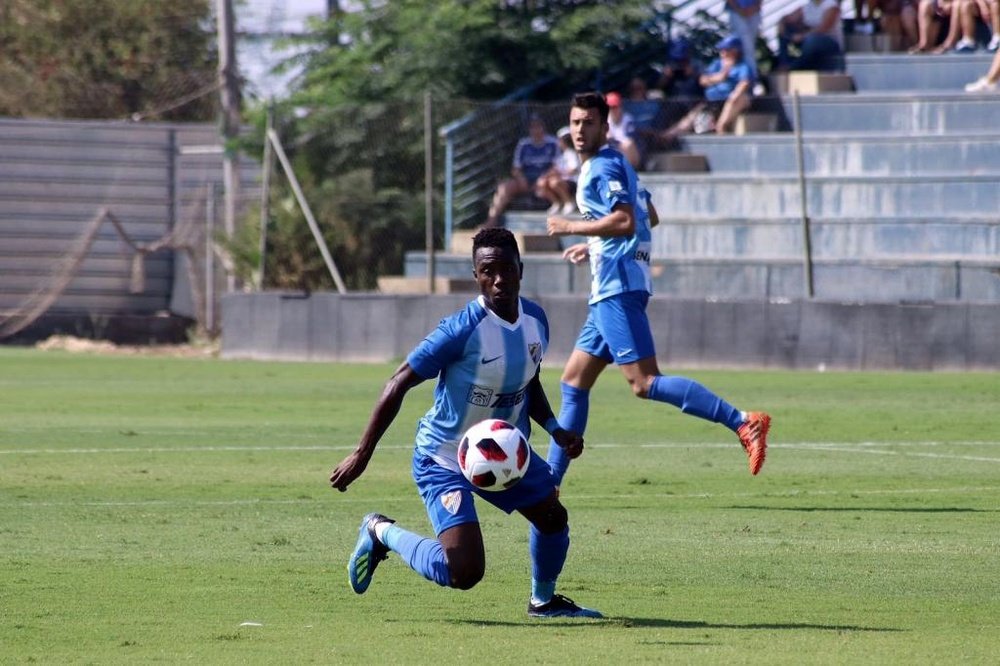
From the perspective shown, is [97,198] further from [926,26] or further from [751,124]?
[926,26]

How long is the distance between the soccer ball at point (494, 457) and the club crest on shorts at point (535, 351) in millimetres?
310

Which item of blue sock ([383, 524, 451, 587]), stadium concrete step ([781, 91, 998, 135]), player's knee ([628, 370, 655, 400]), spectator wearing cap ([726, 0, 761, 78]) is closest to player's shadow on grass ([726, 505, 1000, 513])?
player's knee ([628, 370, 655, 400])

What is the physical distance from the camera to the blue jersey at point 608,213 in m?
10.6

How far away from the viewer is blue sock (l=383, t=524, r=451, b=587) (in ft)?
22.6

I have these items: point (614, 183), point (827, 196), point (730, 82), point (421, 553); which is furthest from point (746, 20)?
point (421, 553)

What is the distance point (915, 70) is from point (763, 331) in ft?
25.6

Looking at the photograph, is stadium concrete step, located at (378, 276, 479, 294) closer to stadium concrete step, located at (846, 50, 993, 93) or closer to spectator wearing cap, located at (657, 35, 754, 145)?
spectator wearing cap, located at (657, 35, 754, 145)

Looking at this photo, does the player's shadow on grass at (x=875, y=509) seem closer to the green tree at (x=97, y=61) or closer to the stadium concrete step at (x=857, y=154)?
the stadium concrete step at (x=857, y=154)

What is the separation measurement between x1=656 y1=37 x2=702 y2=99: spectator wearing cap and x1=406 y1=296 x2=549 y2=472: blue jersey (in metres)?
22.3

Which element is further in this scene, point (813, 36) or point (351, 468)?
point (813, 36)

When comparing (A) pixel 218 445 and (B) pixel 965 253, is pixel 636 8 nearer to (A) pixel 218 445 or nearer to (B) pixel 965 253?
(B) pixel 965 253

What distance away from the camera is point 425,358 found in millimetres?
6875

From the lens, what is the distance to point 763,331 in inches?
841

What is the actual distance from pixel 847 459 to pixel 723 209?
12.8 meters
